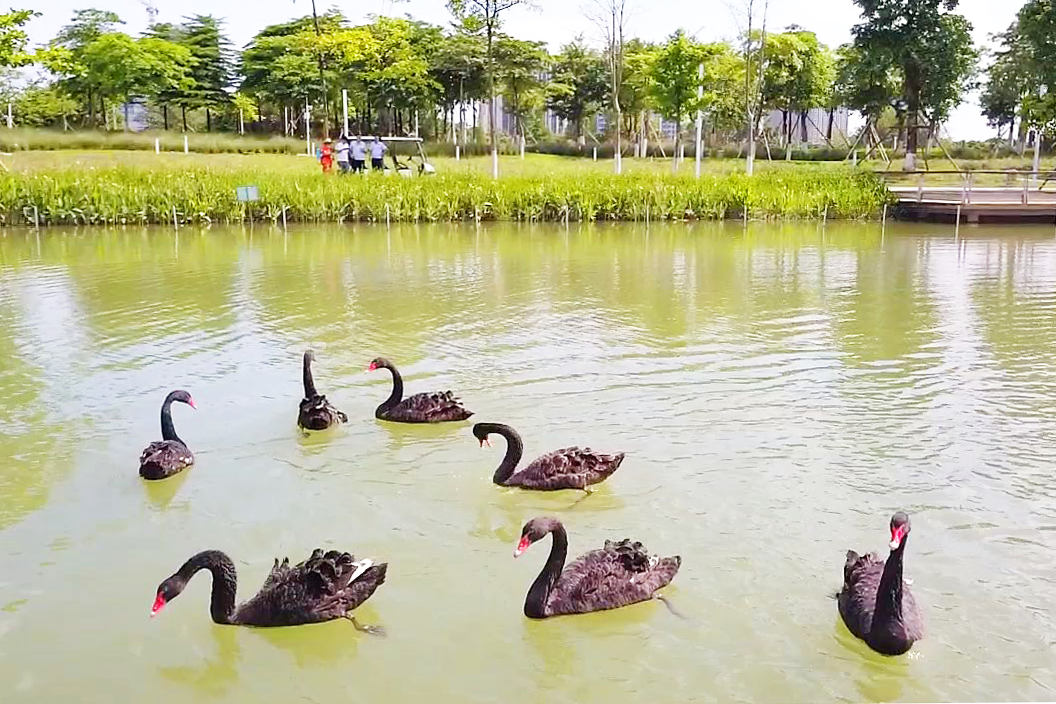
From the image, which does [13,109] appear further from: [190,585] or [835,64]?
[190,585]

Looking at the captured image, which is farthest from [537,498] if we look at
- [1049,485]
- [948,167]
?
[948,167]

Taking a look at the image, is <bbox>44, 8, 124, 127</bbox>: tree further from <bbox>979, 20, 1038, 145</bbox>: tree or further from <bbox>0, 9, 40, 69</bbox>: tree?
<bbox>979, 20, 1038, 145</bbox>: tree

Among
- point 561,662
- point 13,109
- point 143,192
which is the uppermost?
point 13,109

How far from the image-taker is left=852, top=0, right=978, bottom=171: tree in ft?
103

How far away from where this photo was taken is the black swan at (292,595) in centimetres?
410

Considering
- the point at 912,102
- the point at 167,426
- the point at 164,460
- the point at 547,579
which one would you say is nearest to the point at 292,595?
the point at 547,579

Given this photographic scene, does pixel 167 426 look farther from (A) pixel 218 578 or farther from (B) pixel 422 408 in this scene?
(A) pixel 218 578

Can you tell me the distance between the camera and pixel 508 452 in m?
5.57

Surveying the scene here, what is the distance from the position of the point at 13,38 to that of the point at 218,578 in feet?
65.5

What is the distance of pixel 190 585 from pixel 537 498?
73.6 inches

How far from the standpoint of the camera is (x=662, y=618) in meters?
4.21

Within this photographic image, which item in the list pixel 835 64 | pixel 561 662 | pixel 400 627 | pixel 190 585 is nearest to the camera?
pixel 561 662

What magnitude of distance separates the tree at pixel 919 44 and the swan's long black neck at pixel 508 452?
28928 mm

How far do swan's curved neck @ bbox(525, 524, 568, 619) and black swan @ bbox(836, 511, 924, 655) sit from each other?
3.87 ft
